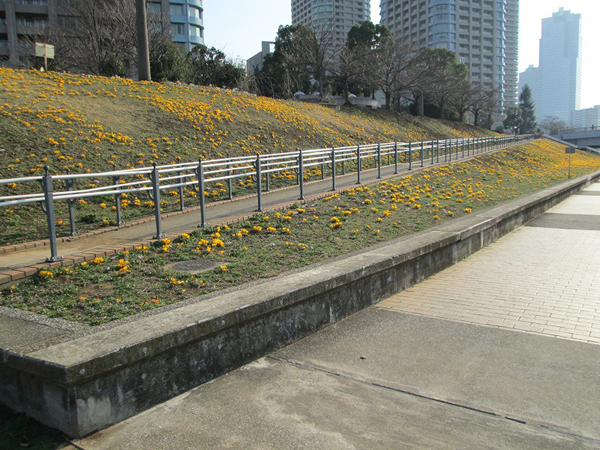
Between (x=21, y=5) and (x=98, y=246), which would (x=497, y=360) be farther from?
(x=21, y=5)

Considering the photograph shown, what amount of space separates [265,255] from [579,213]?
10283 millimetres

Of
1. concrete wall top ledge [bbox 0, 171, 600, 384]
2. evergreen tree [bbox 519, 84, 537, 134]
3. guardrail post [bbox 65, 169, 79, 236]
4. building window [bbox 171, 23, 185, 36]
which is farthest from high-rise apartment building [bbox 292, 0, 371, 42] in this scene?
concrete wall top ledge [bbox 0, 171, 600, 384]

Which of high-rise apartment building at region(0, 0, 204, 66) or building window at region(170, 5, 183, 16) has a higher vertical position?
building window at region(170, 5, 183, 16)

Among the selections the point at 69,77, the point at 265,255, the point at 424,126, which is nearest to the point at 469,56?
the point at 424,126

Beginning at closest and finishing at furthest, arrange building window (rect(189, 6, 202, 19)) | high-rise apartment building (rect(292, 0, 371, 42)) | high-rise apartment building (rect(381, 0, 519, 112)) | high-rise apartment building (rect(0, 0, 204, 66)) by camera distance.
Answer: high-rise apartment building (rect(0, 0, 204, 66)) → building window (rect(189, 6, 202, 19)) → high-rise apartment building (rect(381, 0, 519, 112)) → high-rise apartment building (rect(292, 0, 371, 42))

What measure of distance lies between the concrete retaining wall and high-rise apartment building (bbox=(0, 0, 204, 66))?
1659 inches

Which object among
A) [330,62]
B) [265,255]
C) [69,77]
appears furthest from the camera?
[330,62]

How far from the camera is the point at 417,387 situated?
3.61 metres

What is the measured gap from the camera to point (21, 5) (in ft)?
193

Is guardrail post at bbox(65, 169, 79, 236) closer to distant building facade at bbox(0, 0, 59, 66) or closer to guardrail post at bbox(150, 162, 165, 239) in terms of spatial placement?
guardrail post at bbox(150, 162, 165, 239)

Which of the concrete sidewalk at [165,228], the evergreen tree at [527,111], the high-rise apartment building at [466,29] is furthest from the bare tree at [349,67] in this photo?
the high-rise apartment building at [466,29]

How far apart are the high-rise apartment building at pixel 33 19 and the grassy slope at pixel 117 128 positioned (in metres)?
23.8

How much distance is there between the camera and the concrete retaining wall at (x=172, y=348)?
299 centimetres

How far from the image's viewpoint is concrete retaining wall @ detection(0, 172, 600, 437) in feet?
9.80
